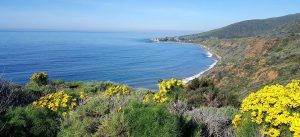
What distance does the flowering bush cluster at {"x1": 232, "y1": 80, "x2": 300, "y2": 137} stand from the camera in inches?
257

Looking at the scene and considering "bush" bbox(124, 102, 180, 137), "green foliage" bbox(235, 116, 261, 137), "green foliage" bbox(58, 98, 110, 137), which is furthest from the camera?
"green foliage" bbox(58, 98, 110, 137)

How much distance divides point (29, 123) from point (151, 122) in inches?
103

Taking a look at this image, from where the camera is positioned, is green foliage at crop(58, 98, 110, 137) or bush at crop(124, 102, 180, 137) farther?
green foliage at crop(58, 98, 110, 137)

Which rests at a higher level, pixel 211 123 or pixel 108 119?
pixel 108 119

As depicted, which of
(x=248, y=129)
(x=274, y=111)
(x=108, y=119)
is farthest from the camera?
(x=108, y=119)

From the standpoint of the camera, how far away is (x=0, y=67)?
211 ft

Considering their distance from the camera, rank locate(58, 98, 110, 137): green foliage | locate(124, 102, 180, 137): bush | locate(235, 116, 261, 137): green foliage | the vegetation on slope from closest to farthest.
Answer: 1. locate(124, 102, 180, 137): bush
2. the vegetation on slope
3. locate(235, 116, 261, 137): green foliage
4. locate(58, 98, 110, 137): green foliage

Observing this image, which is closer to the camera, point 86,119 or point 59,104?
point 86,119

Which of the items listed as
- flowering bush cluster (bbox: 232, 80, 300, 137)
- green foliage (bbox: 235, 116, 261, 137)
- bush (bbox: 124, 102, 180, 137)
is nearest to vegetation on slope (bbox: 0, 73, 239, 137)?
bush (bbox: 124, 102, 180, 137)

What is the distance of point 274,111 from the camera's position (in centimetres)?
684

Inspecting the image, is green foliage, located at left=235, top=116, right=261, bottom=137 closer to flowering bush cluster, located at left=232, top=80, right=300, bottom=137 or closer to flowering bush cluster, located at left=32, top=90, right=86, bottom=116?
flowering bush cluster, located at left=232, top=80, right=300, bottom=137

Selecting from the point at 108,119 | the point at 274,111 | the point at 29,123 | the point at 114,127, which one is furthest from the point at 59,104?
the point at 274,111

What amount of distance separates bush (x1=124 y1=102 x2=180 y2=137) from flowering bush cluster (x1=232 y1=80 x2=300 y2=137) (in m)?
1.58

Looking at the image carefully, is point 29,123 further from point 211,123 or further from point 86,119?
point 211,123
